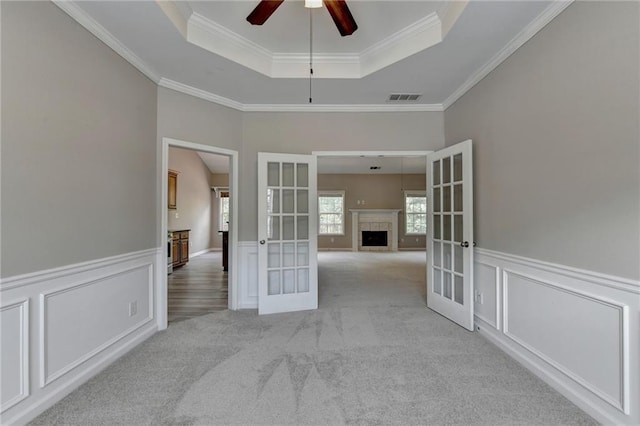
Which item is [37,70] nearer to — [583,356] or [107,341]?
[107,341]

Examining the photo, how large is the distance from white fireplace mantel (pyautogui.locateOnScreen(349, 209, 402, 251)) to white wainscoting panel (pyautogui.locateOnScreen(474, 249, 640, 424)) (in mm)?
7485

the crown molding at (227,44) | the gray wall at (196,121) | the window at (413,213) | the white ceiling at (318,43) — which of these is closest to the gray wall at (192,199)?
the gray wall at (196,121)

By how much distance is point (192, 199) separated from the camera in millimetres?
8547

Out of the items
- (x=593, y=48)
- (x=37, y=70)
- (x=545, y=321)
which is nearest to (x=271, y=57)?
(x=37, y=70)

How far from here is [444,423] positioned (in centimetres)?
168

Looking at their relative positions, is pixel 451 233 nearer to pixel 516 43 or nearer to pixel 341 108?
pixel 516 43

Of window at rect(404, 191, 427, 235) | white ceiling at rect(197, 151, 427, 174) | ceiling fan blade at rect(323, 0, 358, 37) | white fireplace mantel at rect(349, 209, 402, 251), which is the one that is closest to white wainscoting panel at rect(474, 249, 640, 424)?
ceiling fan blade at rect(323, 0, 358, 37)

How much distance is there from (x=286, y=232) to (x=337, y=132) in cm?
150

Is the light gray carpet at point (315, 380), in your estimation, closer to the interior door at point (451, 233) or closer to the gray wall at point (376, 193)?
the interior door at point (451, 233)

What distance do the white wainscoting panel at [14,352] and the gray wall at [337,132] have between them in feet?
7.63

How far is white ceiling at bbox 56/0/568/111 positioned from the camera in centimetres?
217

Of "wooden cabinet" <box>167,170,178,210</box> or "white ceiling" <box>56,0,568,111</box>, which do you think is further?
"wooden cabinet" <box>167,170,178,210</box>

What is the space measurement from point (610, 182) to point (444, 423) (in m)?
1.69

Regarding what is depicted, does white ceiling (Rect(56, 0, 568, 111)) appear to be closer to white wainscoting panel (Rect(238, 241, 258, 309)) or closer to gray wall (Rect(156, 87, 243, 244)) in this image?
gray wall (Rect(156, 87, 243, 244))
